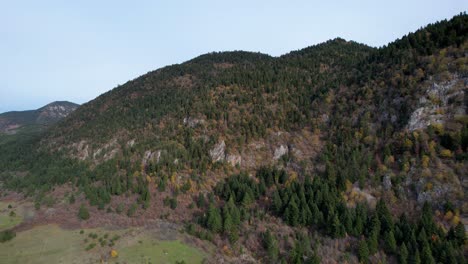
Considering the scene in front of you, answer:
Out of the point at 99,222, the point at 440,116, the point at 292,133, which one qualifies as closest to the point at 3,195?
the point at 99,222

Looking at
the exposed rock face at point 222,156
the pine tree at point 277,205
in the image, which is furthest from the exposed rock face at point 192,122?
the pine tree at point 277,205

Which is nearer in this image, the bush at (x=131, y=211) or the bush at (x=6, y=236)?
the bush at (x=6, y=236)

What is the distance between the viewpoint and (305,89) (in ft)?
387

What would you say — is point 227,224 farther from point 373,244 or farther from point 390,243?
point 390,243

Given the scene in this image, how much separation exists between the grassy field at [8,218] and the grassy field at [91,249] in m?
8.08

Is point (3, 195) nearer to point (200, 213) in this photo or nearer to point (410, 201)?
point (200, 213)

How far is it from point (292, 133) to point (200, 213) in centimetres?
4525

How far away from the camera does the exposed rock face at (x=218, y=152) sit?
293 feet

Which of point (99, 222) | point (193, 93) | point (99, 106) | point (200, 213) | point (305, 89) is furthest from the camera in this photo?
point (99, 106)

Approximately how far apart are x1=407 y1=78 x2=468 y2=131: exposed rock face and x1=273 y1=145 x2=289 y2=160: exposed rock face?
35.0 meters

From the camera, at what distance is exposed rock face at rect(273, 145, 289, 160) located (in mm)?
88006

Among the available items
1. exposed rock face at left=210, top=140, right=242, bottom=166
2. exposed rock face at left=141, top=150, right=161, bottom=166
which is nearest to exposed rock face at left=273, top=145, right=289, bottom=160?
exposed rock face at left=210, top=140, right=242, bottom=166

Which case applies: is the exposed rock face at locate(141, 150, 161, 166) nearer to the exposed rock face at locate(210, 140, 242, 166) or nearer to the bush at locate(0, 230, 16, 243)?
the exposed rock face at locate(210, 140, 242, 166)

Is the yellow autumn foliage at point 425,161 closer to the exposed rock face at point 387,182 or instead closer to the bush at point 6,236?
the exposed rock face at point 387,182
